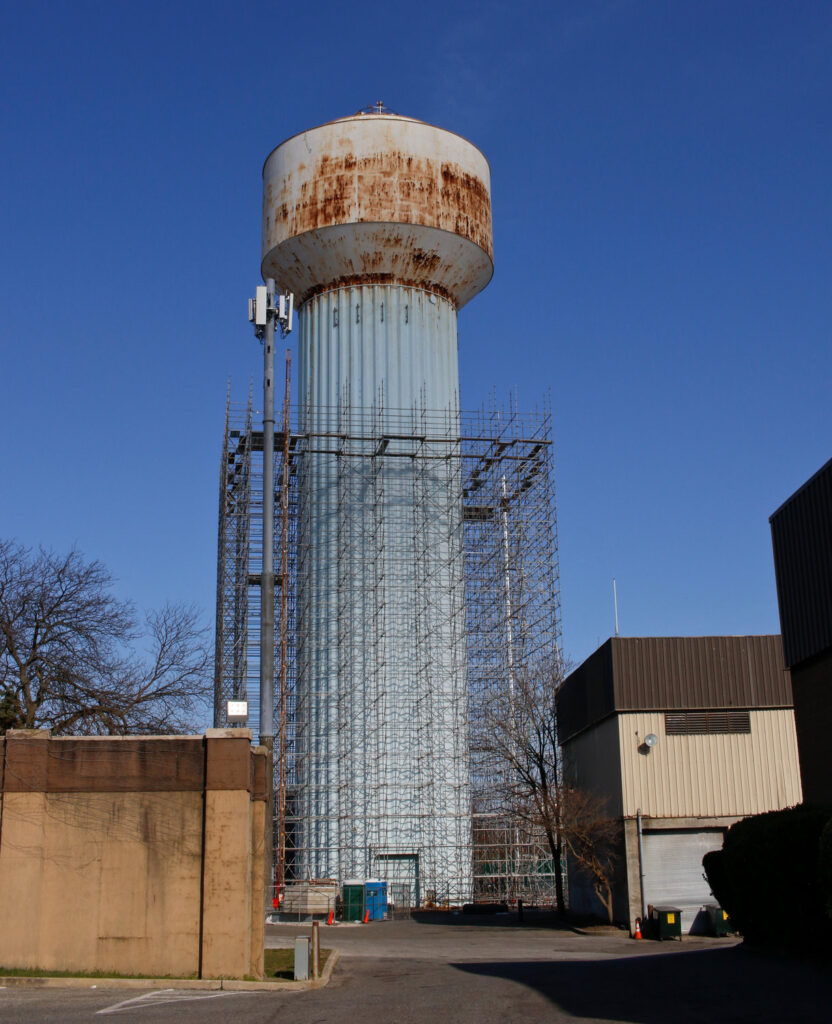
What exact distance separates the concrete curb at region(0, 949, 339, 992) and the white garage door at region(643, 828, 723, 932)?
16.3 meters

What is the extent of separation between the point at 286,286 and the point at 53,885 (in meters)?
32.7

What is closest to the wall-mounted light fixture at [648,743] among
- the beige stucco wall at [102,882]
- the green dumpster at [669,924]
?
the green dumpster at [669,924]

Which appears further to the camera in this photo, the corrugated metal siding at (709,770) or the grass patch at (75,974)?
the corrugated metal siding at (709,770)

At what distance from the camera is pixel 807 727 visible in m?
24.5

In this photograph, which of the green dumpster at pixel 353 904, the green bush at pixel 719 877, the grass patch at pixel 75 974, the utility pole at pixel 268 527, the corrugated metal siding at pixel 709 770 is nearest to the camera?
the grass patch at pixel 75 974

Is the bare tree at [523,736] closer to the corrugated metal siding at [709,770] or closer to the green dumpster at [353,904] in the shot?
the green dumpster at [353,904]

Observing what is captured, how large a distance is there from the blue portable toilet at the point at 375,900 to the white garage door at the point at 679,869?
10.6 meters

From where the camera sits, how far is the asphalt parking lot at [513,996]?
15.0m

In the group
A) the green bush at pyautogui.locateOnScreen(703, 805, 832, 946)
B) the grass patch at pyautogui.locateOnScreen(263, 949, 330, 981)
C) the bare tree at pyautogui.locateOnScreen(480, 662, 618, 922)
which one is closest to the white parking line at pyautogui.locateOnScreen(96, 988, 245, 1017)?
the grass patch at pyautogui.locateOnScreen(263, 949, 330, 981)

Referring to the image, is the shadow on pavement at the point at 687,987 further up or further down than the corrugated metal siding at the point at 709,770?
further down

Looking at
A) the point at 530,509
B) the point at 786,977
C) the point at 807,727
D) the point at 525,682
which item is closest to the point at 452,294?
the point at 530,509

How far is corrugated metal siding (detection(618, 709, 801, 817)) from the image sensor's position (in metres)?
34.4

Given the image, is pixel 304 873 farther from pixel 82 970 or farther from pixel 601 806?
pixel 82 970

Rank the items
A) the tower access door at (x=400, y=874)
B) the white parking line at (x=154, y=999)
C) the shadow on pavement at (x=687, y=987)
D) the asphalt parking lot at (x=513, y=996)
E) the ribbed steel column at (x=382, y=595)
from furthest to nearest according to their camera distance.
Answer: the ribbed steel column at (x=382, y=595) → the tower access door at (x=400, y=874) → the white parking line at (x=154, y=999) → the asphalt parking lot at (x=513, y=996) → the shadow on pavement at (x=687, y=987)
